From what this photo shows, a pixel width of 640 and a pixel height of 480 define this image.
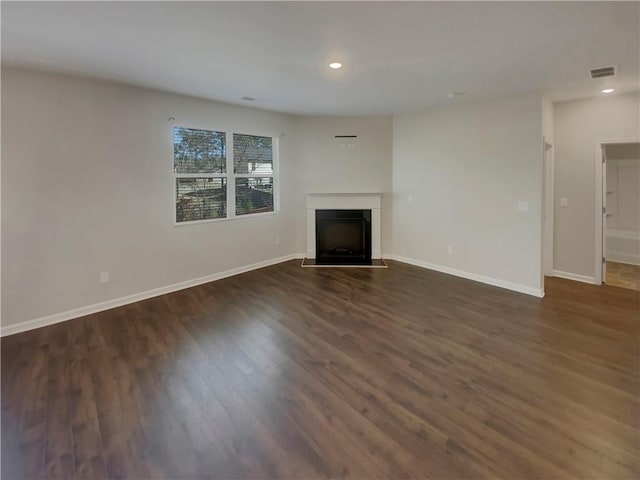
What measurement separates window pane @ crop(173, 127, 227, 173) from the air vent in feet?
15.2

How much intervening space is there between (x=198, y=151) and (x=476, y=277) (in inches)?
179

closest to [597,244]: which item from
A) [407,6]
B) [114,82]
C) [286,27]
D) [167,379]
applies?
[407,6]

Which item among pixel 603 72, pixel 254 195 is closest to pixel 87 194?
pixel 254 195

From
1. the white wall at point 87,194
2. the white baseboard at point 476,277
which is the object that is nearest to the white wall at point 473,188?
the white baseboard at point 476,277

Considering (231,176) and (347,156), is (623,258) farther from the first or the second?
(231,176)

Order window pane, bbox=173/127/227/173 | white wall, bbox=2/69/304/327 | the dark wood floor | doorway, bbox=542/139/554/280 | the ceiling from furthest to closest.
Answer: doorway, bbox=542/139/554/280 → window pane, bbox=173/127/227/173 → white wall, bbox=2/69/304/327 → the ceiling → the dark wood floor

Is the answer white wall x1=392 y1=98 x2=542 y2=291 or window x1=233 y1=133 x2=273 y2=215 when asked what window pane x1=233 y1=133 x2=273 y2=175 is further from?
white wall x1=392 y1=98 x2=542 y2=291

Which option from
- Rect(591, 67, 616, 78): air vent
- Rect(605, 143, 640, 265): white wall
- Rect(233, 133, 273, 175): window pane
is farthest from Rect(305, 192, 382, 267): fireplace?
Rect(605, 143, 640, 265): white wall

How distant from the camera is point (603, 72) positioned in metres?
3.40

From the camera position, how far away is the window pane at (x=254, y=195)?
5453 mm

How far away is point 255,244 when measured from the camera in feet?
18.6

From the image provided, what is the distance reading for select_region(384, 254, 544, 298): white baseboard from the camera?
4.39m

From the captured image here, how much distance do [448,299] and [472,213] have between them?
5.06ft

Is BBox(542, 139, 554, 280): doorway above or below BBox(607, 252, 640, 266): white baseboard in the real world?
above
